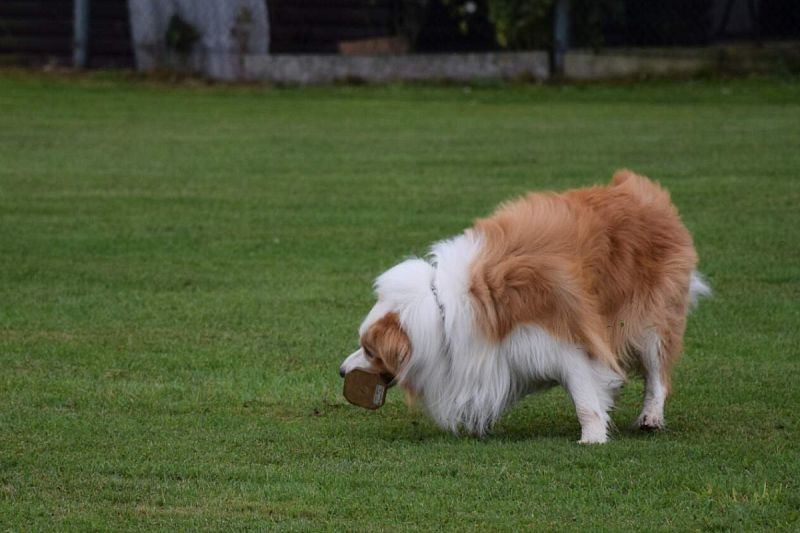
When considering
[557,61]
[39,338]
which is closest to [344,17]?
[557,61]

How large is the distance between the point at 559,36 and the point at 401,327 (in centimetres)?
1706

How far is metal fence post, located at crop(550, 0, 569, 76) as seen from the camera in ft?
72.7

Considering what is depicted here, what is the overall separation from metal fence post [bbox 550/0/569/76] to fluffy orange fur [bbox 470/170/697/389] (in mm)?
15831

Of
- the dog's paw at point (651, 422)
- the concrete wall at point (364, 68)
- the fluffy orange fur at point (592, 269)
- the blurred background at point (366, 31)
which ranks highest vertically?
the blurred background at point (366, 31)

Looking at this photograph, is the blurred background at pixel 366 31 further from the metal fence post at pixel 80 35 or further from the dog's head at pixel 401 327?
the dog's head at pixel 401 327

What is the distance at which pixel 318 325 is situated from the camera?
856cm

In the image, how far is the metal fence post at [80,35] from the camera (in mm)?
24094

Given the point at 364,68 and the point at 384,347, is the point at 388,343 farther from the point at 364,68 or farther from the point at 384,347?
the point at 364,68

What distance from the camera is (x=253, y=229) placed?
1184cm

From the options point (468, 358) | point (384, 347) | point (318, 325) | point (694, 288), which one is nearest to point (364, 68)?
point (318, 325)

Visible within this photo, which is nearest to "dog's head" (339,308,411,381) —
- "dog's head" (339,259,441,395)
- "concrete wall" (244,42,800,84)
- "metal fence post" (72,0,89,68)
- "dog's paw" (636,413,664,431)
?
"dog's head" (339,259,441,395)

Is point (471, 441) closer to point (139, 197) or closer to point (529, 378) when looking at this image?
point (529, 378)

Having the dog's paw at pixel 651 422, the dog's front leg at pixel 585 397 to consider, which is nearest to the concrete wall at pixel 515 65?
the dog's paw at pixel 651 422

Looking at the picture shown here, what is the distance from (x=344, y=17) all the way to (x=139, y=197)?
40.2ft
